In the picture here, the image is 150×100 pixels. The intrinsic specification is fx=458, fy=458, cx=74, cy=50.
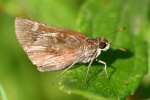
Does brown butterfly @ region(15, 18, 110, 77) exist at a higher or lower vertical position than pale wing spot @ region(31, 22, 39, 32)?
lower

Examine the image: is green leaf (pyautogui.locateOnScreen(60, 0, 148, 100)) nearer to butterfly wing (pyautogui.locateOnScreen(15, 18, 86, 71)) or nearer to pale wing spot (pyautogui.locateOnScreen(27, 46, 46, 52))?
butterfly wing (pyautogui.locateOnScreen(15, 18, 86, 71))

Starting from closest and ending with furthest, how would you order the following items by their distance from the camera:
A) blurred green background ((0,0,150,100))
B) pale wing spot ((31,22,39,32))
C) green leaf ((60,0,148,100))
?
green leaf ((60,0,148,100)) → pale wing spot ((31,22,39,32)) → blurred green background ((0,0,150,100))

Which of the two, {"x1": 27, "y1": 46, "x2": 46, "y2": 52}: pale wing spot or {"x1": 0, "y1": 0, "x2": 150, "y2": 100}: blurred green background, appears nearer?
{"x1": 27, "y1": 46, "x2": 46, "y2": 52}: pale wing spot

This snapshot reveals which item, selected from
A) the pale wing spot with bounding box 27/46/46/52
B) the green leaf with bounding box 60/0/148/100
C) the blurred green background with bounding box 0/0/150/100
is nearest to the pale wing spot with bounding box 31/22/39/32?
the pale wing spot with bounding box 27/46/46/52

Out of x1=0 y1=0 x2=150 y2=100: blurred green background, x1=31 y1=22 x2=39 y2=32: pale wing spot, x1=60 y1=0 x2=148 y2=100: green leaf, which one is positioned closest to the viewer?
x1=60 y1=0 x2=148 y2=100: green leaf

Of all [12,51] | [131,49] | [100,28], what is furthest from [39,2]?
[131,49]
